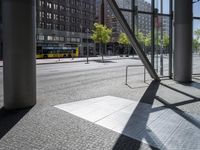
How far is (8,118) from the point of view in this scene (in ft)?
20.7

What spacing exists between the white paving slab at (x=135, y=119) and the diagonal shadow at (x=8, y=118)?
1183 millimetres

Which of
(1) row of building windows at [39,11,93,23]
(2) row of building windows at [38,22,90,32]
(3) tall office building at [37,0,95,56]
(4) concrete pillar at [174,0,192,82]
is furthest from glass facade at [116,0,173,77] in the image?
(1) row of building windows at [39,11,93,23]

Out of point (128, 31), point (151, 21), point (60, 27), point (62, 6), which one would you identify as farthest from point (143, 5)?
point (62, 6)

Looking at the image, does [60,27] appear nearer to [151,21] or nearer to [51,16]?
[51,16]

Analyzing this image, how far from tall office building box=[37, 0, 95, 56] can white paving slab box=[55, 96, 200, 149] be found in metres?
55.0

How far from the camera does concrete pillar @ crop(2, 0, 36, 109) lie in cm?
695

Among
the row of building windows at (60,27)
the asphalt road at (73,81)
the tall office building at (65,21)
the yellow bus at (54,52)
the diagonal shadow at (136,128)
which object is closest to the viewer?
the diagonal shadow at (136,128)

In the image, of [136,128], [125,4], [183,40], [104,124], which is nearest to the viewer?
[136,128]

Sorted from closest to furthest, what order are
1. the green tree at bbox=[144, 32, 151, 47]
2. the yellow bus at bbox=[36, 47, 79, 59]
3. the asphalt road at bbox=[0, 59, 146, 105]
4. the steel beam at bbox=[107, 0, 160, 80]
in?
the asphalt road at bbox=[0, 59, 146, 105] < the steel beam at bbox=[107, 0, 160, 80] < the green tree at bbox=[144, 32, 151, 47] < the yellow bus at bbox=[36, 47, 79, 59]

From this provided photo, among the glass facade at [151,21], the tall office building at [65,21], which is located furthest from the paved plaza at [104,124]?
the tall office building at [65,21]

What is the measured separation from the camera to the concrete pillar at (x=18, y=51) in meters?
6.95

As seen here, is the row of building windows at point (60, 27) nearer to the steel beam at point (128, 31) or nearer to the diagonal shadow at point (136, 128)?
the steel beam at point (128, 31)

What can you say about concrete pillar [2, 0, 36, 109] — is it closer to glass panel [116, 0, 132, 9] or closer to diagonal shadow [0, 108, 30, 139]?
diagonal shadow [0, 108, 30, 139]

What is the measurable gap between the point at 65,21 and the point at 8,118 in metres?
71.3
